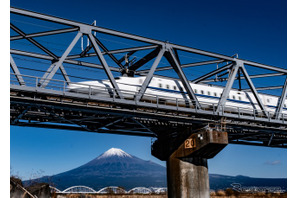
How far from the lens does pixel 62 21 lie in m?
26.7

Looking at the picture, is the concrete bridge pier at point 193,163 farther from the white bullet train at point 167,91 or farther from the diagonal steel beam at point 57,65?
the diagonal steel beam at point 57,65

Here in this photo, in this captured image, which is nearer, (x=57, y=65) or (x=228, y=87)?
(x=57, y=65)

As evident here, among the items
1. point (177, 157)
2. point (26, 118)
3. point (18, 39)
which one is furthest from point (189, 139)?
point (18, 39)

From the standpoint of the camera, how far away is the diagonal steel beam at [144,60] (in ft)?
105

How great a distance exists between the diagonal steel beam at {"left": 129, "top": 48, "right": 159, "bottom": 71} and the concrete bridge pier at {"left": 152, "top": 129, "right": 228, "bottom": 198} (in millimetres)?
9209

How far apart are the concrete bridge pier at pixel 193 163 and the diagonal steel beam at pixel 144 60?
9.21 meters

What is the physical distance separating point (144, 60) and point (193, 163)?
12.6 metres

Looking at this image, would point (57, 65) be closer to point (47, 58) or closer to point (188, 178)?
point (47, 58)

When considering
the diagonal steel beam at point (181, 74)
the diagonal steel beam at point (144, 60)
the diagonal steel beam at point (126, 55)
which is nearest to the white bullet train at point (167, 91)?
the diagonal steel beam at point (181, 74)

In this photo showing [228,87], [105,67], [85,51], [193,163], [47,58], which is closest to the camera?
[105,67]

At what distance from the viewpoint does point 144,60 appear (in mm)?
34938

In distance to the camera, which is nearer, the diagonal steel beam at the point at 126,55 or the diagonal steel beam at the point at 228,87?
the diagonal steel beam at the point at 228,87

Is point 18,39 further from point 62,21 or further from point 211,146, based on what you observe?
point 211,146

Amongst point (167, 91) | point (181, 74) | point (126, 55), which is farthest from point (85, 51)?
point (181, 74)
